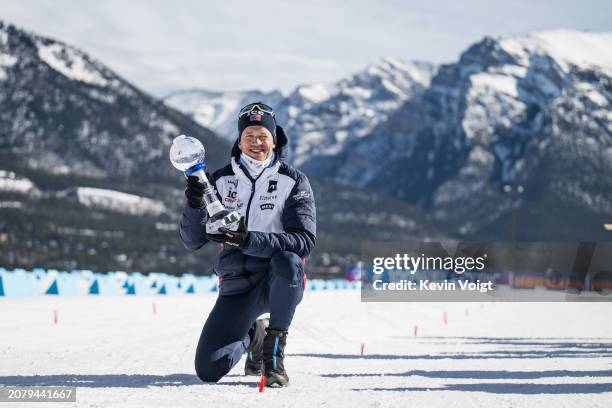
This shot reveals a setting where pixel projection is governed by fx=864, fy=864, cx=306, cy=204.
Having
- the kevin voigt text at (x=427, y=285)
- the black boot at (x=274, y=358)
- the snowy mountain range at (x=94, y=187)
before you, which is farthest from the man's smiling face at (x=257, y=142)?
the snowy mountain range at (x=94, y=187)

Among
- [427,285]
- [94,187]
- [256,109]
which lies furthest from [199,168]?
[94,187]

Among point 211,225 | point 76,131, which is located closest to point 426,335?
point 211,225

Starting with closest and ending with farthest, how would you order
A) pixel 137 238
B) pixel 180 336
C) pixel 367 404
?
pixel 367 404 → pixel 180 336 → pixel 137 238

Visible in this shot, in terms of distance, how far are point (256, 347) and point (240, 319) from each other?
0.43 meters

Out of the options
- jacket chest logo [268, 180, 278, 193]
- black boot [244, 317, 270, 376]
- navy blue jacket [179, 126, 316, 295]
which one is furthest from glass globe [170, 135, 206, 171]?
black boot [244, 317, 270, 376]

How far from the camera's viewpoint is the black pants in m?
5.87

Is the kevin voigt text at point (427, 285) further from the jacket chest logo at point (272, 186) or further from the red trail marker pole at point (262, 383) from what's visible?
A: the red trail marker pole at point (262, 383)

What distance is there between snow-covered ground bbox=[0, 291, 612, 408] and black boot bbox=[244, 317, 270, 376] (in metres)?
0.13

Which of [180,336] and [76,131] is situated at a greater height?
[180,336]

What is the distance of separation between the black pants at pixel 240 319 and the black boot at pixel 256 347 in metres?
0.20

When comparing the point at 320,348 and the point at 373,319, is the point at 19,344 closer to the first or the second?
the point at 320,348

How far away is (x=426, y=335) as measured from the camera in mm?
14227

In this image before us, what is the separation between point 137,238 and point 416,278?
111 metres

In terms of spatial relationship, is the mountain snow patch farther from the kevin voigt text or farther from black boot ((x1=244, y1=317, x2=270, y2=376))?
black boot ((x1=244, y1=317, x2=270, y2=376))
